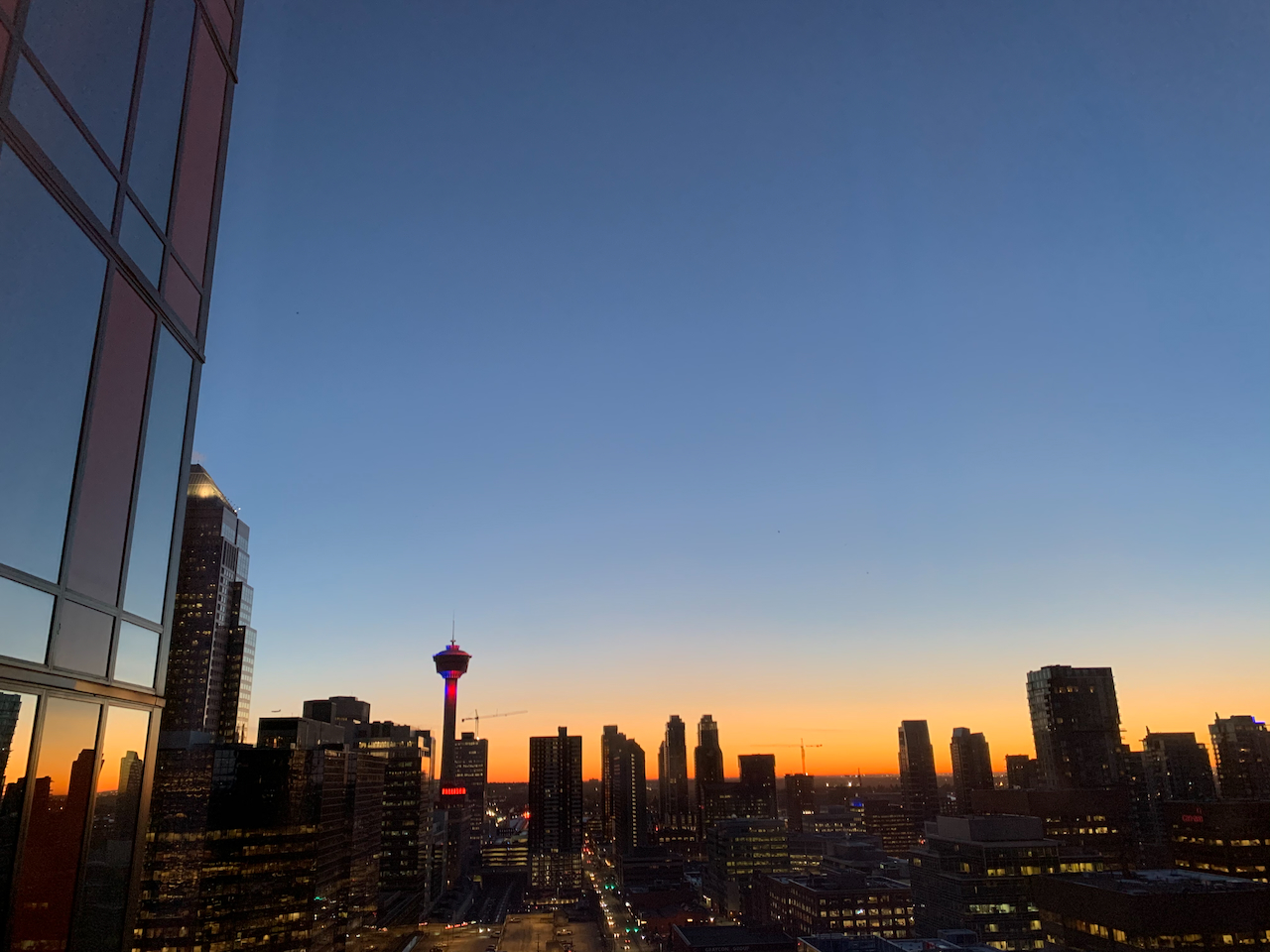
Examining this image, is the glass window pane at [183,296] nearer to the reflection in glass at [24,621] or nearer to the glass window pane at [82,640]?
the glass window pane at [82,640]

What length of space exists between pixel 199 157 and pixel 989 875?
13218 cm

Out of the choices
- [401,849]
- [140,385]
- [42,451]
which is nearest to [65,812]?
[42,451]

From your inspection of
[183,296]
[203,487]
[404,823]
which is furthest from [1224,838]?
[203,487]

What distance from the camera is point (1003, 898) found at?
371ft

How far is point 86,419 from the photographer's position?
739cm

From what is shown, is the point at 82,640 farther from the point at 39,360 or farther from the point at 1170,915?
the point at 1170,915

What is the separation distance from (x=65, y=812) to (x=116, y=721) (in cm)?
106

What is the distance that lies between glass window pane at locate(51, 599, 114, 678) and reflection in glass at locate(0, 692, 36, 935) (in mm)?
483

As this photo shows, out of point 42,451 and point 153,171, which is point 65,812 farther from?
point 153,171

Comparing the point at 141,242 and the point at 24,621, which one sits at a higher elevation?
the point at 141,242

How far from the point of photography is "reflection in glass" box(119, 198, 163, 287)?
330 inches

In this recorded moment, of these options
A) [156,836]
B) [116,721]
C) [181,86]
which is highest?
[181,86]

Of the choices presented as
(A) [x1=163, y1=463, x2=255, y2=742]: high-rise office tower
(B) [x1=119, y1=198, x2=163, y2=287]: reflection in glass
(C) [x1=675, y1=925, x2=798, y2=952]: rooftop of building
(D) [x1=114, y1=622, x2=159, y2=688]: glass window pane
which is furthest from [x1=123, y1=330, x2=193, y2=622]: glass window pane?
(A) [x1=163, y1=463, x2=255, y2=742]: high-rise office tower

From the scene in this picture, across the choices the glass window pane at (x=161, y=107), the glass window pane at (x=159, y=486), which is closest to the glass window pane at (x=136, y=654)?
the glass window pane at (x=159, y=486)
